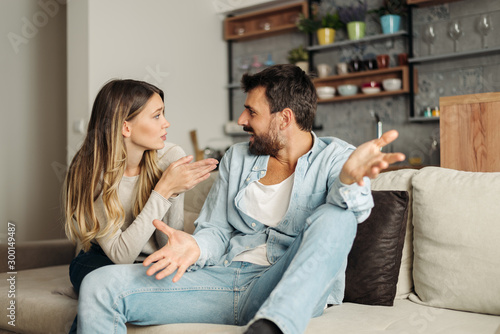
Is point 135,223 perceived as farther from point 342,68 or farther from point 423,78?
point 423,78

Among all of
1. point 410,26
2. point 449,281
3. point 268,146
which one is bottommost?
point 449,281

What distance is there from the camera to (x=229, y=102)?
4.90 m

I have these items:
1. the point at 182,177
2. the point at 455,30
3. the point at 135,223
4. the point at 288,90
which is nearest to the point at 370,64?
the point at 455,30

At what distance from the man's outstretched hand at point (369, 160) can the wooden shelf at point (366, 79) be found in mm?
2879

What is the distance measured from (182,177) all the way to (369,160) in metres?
0.68

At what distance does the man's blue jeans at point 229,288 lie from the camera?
3.90ft

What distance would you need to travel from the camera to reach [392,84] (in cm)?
393

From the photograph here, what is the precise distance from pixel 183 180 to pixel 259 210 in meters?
0.26

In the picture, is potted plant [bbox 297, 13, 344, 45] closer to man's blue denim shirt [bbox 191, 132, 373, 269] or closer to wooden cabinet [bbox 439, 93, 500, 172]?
wooden cabinet [bbox 439, 93, 500, 172]

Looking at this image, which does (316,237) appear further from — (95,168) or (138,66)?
(138,66)

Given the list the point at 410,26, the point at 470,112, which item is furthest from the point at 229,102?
the point at 470,112

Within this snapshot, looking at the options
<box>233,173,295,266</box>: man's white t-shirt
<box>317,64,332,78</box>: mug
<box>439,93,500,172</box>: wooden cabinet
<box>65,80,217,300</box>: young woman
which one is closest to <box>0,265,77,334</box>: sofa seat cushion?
<box>65,80,217,300</box>: young woman

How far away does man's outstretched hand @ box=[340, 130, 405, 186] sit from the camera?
45.9 inches

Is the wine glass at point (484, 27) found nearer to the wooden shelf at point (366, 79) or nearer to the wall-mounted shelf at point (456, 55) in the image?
the wall-mounted shelf at point (456, 55)
